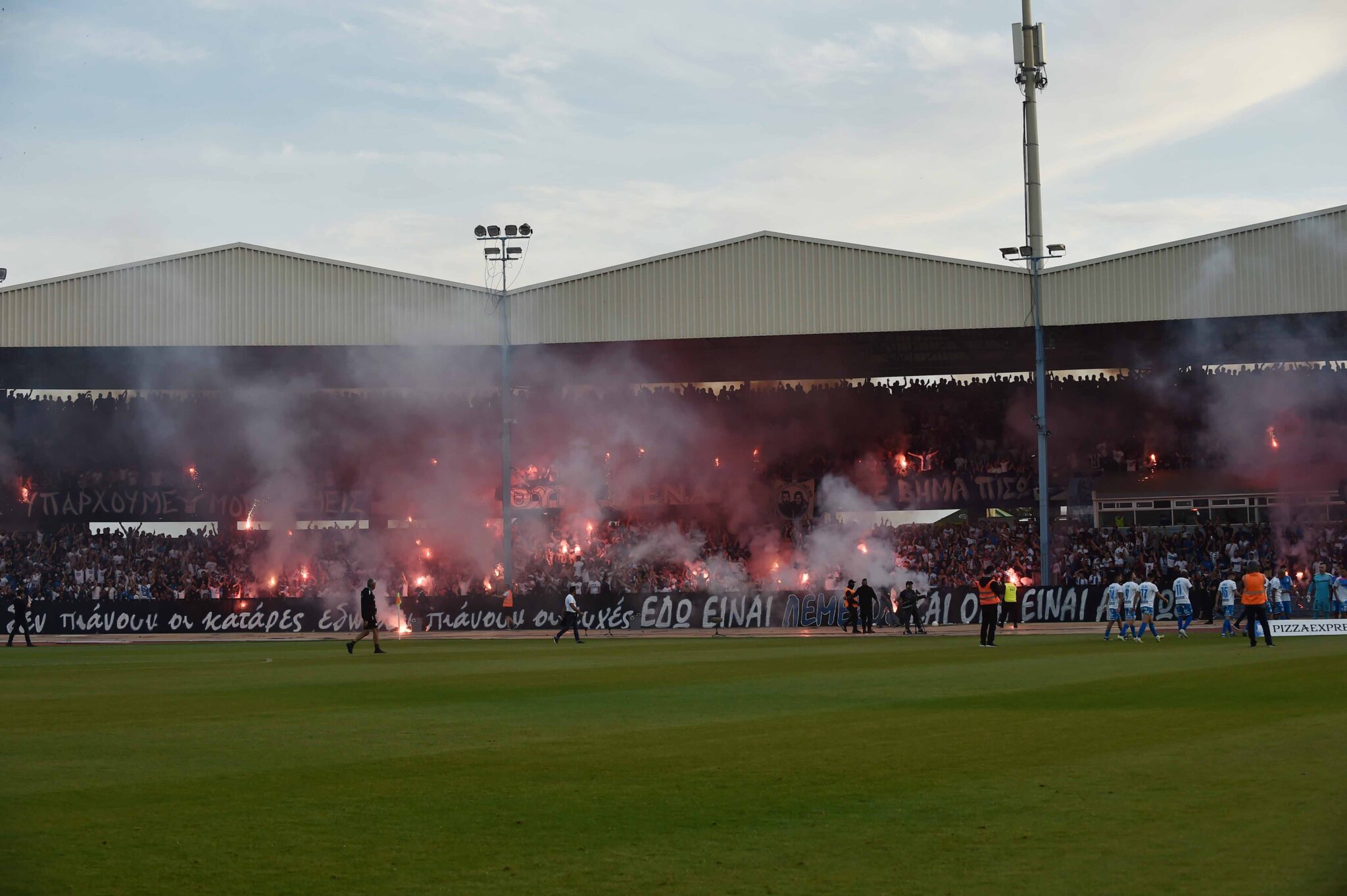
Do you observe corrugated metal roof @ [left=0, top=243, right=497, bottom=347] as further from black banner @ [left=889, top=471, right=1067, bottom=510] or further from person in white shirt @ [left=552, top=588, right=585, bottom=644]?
black banner @ [left=889, top=471, right=1067, bottom=510]

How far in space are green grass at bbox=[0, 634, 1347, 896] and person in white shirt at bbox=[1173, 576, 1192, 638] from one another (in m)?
10.5

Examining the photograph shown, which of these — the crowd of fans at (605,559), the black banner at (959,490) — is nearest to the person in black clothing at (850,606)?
the crowd of fans at (605,559)

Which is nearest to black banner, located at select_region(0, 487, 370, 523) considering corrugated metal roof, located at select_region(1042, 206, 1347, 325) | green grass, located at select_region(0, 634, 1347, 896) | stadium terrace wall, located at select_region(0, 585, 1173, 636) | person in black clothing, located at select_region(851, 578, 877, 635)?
stadium terrace wall, located at select_region(0, 585, 1173, 636)

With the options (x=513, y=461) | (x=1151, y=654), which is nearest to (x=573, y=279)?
(x=513, y=461)

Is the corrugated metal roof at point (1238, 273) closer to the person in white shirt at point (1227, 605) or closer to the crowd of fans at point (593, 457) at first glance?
the crowd of fans at point (593, 457)

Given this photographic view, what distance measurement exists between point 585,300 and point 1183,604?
2035 cm

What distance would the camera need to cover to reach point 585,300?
41.4 m

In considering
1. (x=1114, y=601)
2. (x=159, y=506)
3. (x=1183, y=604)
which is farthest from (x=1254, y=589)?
A: (x=159, y=506)

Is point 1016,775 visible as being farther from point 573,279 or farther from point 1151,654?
point 573,279

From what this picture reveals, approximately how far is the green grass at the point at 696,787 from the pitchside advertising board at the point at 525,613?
19.4m

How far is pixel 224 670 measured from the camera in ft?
72.8

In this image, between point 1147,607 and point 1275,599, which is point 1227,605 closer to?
point 1147,607

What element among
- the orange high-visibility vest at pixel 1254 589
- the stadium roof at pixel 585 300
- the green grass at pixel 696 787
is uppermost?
the stadium roof at pixel 585 300

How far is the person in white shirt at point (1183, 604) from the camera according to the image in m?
27.9
